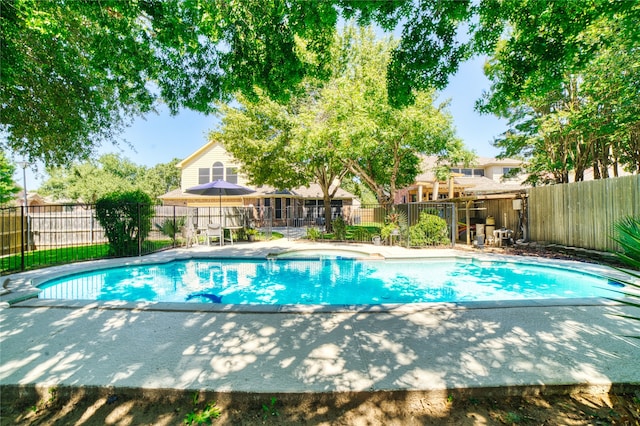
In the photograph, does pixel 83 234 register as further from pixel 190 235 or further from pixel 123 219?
pixel 123 219

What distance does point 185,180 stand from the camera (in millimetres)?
23891

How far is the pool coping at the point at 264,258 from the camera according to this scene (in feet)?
13.8

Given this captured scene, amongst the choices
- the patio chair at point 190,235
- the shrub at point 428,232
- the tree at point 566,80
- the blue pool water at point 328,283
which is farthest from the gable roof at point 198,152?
the tree at point 566,80

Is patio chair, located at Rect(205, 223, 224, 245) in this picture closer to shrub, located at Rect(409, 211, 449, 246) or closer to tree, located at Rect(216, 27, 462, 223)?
tree, located at Rect(216, 27, 462, 223)

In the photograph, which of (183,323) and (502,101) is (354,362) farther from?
(502,101)

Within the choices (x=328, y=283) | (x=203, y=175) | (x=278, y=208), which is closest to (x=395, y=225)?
(x=328, y=283)

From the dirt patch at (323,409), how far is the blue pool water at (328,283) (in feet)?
12.1

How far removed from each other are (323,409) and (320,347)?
32.4 inches

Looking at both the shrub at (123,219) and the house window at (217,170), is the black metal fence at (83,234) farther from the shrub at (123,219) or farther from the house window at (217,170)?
the house window at (217,170)

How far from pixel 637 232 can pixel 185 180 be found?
26.1 m

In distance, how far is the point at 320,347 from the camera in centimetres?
302

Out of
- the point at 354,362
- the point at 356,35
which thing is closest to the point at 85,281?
the point at 354,362

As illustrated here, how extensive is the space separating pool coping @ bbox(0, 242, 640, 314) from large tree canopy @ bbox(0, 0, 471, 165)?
150 inches

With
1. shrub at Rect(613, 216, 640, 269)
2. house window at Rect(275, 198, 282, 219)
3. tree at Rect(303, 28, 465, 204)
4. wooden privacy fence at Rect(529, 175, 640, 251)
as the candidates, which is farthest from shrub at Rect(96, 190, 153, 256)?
house window at Rect(275, 198, 282, 219)
